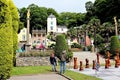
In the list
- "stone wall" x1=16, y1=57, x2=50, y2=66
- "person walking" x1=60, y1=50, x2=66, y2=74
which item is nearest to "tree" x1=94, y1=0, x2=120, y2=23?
"stone wall" x1=16, y1=57, x2=50, y2=66

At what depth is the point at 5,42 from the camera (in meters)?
14.9

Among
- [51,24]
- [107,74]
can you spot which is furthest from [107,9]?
[107,74]

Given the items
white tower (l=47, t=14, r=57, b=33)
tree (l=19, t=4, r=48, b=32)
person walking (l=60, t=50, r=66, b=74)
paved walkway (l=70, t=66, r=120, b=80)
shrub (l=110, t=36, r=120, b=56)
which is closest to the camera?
paved walkway (l=70, t=66, r=120, b=80)

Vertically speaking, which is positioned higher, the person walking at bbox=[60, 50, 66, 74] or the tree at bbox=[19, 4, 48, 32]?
the tree at bbox=[19, 4, 48, 32]

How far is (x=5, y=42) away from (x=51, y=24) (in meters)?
116

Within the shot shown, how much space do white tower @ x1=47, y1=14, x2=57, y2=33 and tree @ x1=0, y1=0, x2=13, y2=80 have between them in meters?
112

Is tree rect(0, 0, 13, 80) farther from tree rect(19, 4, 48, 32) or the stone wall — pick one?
tree rect(19, 4, 48, 32)

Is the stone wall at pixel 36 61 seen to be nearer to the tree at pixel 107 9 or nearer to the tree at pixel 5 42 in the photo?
the tree at pixel 5 42

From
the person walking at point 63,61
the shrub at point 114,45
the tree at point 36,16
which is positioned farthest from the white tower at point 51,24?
the person walking at point 63,61

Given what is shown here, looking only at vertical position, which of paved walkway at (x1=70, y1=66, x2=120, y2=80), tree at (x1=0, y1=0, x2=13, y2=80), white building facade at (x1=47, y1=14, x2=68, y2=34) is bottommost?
paved walkway at (x1=70, y1=66, x2=120, y2=80)

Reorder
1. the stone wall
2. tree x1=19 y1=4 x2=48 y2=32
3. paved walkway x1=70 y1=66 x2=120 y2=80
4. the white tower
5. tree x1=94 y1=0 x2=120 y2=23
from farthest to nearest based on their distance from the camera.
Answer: the white tower, tree x1=19 y1=4 x2=48 y2=32, tree x1=94 y1=0 x2=120 y2=23, the stone wall, paved walkway x1=70 y1=66 x2=120 y2=80

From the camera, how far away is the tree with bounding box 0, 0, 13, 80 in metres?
14.8

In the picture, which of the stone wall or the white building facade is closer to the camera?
the stone wall

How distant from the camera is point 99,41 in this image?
7019 cm
